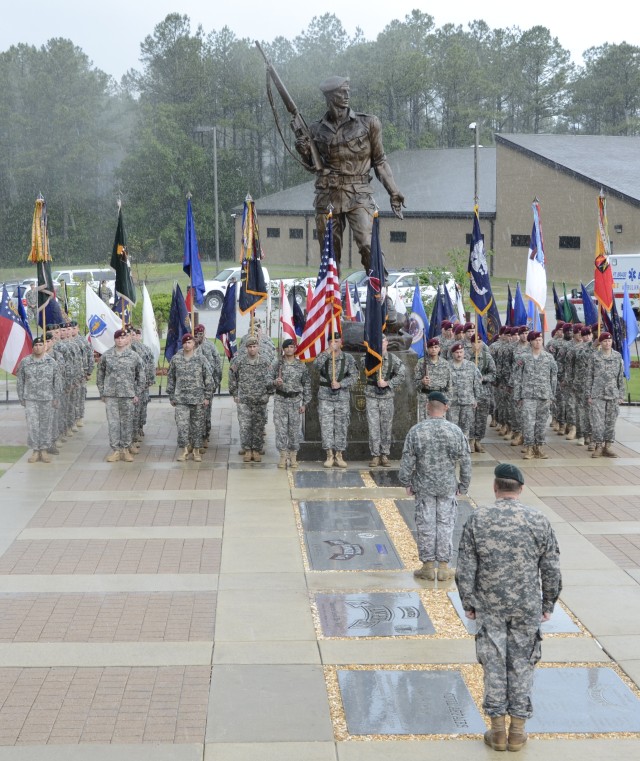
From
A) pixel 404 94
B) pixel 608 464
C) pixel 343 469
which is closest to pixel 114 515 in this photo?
pixel 343 469

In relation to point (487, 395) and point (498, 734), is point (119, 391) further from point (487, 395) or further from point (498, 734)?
point (498, 734)

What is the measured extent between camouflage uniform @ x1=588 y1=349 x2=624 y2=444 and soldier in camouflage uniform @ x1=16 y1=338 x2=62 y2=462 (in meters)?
7.15

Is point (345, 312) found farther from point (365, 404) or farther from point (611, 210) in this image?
point (611, 210)

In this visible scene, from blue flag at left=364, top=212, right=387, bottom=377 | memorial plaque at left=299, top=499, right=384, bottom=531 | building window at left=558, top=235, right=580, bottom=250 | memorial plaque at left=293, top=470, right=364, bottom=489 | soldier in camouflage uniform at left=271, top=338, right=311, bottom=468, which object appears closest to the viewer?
memorial plaque at left=299, top=499, right=384, bottom=531

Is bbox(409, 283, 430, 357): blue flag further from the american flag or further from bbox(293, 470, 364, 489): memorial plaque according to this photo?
bbox(293, 470, 364, 489): memorial plaque

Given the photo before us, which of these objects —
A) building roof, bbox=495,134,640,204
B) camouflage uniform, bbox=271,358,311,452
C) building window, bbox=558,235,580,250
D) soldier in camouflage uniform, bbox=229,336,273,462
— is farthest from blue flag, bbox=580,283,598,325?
building window, bbox=558,235,580,250

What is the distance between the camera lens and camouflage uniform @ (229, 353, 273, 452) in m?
14.9

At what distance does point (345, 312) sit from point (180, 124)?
47559mm

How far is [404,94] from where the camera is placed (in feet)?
226

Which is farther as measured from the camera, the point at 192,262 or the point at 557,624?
the point at 192,262

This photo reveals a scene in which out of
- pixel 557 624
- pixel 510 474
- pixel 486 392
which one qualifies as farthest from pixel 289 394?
pixel 510 474

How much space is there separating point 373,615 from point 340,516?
3.17 metres

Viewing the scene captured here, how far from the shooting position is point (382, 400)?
47.2 feet

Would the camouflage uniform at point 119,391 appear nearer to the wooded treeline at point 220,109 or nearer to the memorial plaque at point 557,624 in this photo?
the memorial plaque at point 557,624
